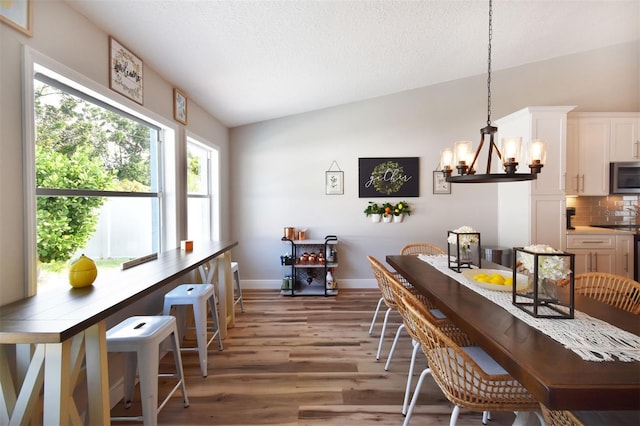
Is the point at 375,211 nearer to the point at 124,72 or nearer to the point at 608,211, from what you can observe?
the point at 608,211

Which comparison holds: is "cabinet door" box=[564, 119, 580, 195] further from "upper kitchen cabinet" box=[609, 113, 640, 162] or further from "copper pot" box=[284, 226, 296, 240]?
"copper pot" box=[284, 226, 296, 240]

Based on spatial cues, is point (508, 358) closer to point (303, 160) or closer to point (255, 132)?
point (303, 160)

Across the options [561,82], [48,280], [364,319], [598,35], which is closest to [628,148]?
[561,82]

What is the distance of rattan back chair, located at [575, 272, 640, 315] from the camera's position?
1759mm

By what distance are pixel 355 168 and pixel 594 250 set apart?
3045mm

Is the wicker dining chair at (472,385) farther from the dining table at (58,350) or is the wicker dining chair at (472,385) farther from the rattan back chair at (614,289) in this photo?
the dining table at (58,350)

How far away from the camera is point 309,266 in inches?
158

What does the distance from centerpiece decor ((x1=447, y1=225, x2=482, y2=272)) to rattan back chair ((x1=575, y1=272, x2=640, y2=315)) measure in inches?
25.1

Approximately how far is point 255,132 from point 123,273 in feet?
9.52

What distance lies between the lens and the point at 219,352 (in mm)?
2525

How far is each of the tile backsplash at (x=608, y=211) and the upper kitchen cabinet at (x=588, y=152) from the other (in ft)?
1.07

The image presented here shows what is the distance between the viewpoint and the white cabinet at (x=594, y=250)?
346 centimetres

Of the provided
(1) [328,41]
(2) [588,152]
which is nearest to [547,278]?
(1) [328,41]

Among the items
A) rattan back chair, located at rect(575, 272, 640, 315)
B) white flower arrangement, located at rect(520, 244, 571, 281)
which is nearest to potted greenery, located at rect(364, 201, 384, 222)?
rattan back chair, located at rect(575, 272, 640, 315)
